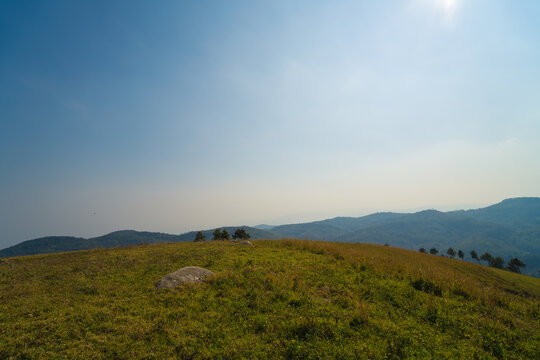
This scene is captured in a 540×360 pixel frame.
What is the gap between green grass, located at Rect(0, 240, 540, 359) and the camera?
23.9ft

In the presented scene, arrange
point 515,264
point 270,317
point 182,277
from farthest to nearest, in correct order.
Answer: point 515,264, point 182,277, point 270,317

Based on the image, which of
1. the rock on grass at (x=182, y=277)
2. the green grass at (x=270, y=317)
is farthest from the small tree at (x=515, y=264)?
the rock on grass at (x=182, y=277)

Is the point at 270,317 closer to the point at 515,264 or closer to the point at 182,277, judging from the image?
the point at 182,277

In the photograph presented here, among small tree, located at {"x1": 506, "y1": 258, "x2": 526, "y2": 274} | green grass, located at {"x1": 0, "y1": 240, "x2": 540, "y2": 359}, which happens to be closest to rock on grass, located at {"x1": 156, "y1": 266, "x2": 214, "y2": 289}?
green grass, located at {"x1": 0, "y1": 240, "x2": 540, "y2": 359}

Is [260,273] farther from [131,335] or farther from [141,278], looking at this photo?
[141,278]

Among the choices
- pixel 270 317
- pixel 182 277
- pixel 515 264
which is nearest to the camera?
pixel 270 317

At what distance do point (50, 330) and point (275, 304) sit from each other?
958 cm

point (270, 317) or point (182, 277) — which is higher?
point (182, 277)

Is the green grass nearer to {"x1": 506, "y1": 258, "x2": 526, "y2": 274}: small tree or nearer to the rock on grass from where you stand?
the rock on grass

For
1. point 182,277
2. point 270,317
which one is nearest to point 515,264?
point 270,317

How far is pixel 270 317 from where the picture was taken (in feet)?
30.1

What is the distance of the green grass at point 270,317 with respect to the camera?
7281 mm

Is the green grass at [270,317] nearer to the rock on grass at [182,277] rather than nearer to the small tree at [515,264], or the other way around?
the rock on grass at [182,277]

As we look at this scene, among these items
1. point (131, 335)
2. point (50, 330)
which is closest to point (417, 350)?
point (131, 335)
